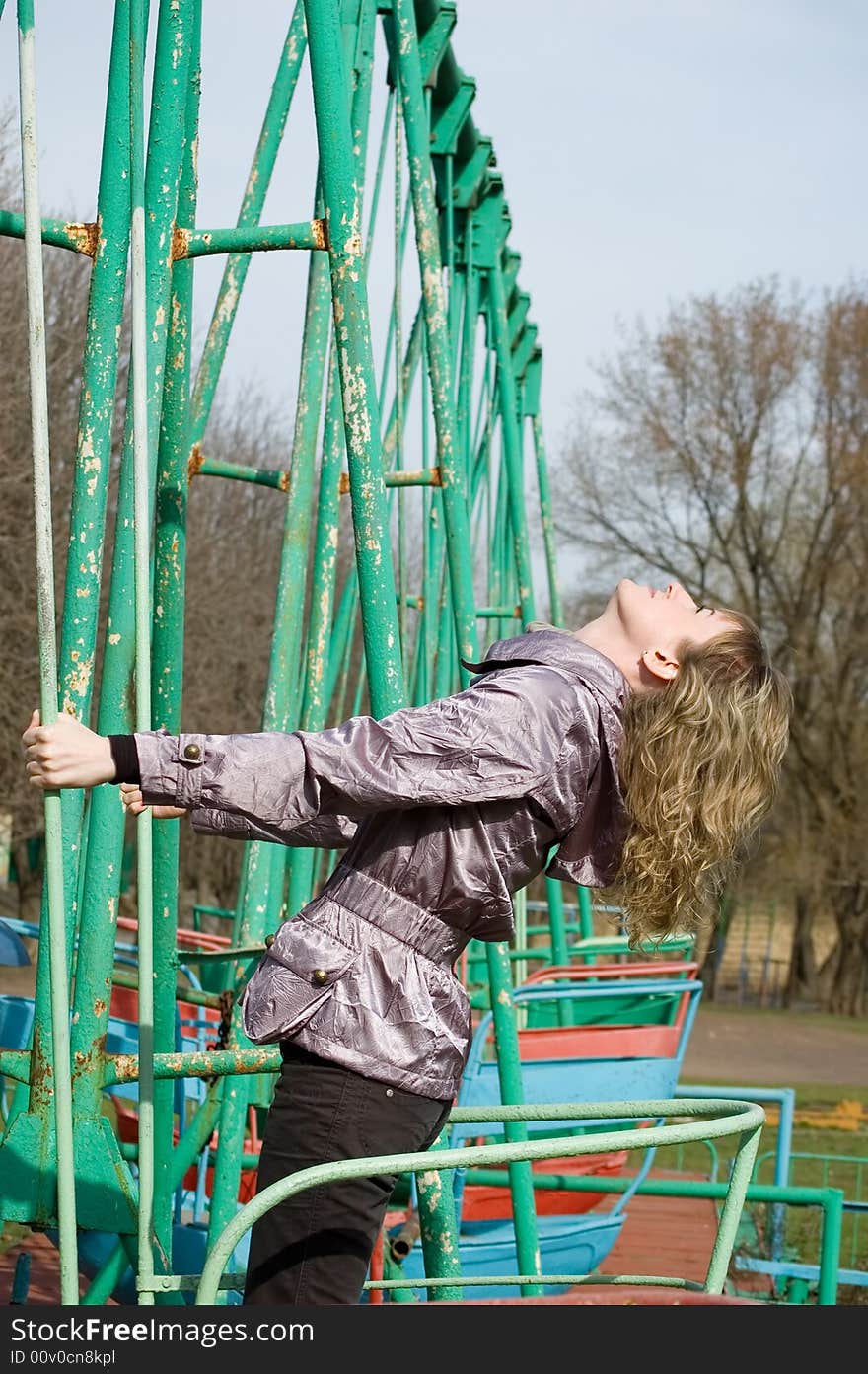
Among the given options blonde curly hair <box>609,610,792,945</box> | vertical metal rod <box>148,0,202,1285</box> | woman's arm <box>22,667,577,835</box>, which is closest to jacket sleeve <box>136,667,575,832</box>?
woman's arm <box>22,667,577,835</box>

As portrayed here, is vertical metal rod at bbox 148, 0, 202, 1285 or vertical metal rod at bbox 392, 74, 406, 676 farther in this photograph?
vertical metal rod at bbox 392, 74, 406, 676

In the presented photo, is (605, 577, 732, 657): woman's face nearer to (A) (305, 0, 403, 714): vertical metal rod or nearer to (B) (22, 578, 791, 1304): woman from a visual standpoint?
(B) (22, 578, 791, 1304): woman

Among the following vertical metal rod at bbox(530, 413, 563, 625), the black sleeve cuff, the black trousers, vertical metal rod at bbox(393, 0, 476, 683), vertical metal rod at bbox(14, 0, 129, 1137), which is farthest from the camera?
vertical metal rod at bbox(530, 413, 563, 625)

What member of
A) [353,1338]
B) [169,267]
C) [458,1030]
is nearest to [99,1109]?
[458,1030]

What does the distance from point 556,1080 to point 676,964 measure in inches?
59.1

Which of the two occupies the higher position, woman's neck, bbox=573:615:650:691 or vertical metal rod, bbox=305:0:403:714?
vertical metal rod, bbox=305:0:403:714

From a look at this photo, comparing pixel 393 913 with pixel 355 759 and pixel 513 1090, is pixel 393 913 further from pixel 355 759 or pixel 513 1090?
pixel 513 1090

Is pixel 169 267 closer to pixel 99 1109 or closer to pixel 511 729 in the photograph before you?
pixel 511 729

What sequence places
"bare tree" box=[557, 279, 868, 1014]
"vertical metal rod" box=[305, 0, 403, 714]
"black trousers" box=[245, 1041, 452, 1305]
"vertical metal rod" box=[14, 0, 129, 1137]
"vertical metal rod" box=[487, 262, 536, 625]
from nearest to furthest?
"black trousers" box=[245, 1041, 452, 1305], "vertical metal rod" box=[14, 0, 129, 1137], "vertical metal rod" box=[305, 0, 403, 714], "vertical metal rod" box=[487, 262, 536, 625], "bare tree" box=[557, 279, 868, 1014]

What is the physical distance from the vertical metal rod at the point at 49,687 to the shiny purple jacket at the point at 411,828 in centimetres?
21

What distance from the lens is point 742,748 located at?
198cm

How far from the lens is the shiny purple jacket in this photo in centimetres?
176

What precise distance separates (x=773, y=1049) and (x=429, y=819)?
1707 cm

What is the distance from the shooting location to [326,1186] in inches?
70.7
